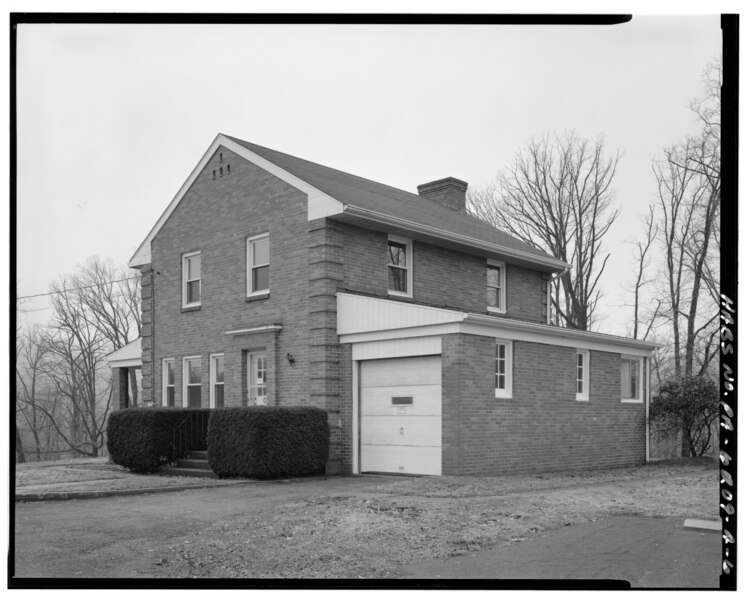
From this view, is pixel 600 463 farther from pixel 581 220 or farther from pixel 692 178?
pixel 581 220

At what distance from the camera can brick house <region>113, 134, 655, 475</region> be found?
17.2 metres

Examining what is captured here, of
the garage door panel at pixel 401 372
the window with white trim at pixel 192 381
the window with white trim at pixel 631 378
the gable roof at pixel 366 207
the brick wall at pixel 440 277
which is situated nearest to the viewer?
the garage door panel at pixel 401 372

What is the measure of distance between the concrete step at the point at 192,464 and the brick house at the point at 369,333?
2064 mm

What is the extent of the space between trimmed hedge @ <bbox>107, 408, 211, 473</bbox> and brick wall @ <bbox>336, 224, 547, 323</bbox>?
4906 millimetres

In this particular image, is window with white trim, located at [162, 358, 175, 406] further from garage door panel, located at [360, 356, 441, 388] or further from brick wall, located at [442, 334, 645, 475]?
brick wall, located at [442, 334, 645, 475]

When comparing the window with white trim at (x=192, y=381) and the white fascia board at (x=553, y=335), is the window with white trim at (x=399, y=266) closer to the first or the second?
the white fascia board at (x=553, y=335)

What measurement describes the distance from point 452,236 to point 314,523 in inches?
441

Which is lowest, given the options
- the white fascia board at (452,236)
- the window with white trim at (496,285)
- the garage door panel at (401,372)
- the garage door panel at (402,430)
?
the garage door panel at (402,430)

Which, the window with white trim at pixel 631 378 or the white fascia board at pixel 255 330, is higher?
the white fascia board at pixel 255 330

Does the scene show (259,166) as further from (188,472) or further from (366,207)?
(188,472)

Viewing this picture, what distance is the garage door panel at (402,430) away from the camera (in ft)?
55.8

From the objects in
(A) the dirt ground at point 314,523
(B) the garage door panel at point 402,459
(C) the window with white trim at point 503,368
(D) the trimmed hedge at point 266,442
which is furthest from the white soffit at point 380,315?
(A) the dirt ground at point 314,523

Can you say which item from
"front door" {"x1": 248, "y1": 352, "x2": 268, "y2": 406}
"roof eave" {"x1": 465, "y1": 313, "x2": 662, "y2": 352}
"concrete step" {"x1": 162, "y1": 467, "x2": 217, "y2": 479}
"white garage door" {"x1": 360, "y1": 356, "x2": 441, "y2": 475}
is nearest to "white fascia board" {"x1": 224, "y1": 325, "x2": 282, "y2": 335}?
"front door" {"x1": 248, "y1": 352, "x2": 268, "y2": 406}

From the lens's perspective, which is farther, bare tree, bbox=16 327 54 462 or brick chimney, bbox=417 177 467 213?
bare tree, bbox=16 327 54 462
